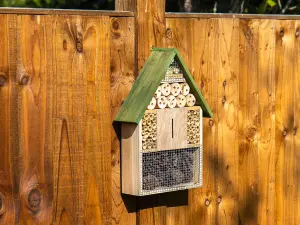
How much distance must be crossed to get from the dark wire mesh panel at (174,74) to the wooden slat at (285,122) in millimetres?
991

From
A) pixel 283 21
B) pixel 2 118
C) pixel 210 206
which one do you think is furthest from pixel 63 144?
pixel 283 21

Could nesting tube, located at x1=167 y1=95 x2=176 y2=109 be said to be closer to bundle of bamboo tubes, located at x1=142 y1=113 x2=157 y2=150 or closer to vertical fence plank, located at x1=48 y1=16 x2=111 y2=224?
bundle of bamboo tubes, located at x1=142 y1=113 x2=157 y2=150

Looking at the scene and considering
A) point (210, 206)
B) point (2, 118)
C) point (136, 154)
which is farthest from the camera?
point (210, 206)

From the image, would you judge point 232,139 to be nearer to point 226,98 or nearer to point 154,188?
point 226,98

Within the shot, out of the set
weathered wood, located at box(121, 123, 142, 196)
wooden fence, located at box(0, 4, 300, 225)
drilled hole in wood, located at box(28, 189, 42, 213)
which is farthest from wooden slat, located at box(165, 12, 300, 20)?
drilled hole in wood, located at box(28, 189, 42, 213)

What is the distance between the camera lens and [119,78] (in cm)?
381

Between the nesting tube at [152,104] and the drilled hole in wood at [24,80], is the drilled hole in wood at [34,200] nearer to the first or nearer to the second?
the drilled hole in wood at [24,80]

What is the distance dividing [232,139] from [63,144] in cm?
116

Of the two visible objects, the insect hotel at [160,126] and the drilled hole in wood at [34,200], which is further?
the insect hotel at [160,126]

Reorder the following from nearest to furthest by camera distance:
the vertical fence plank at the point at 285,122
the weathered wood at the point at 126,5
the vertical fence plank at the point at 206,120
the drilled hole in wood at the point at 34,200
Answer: the drilled hole in wood at the point at 34,200 → the weathered wood at the point at 126,5 → the vertical fence plank at the point at 206,120 → the vertical fence plank at the point at 285,122

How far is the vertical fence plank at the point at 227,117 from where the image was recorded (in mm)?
4289

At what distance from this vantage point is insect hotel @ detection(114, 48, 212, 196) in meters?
3.68

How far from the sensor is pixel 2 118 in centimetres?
343

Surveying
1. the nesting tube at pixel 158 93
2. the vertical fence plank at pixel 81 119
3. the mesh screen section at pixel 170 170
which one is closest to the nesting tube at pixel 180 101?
the nesting tube at pixel 158 93
